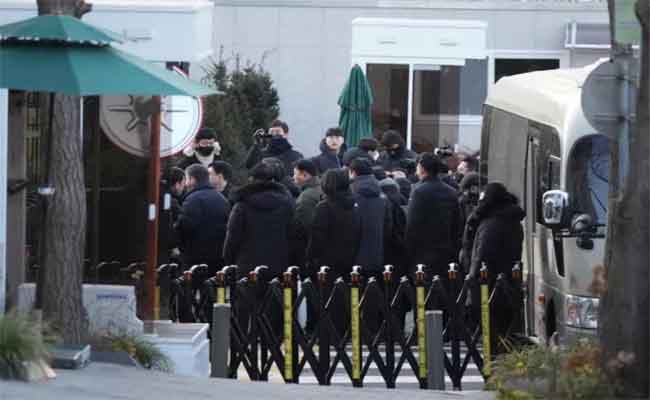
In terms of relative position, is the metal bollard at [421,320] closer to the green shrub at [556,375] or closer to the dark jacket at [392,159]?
the green shrub at [556,375]

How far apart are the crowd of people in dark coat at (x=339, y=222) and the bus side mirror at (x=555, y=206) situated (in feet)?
6.59

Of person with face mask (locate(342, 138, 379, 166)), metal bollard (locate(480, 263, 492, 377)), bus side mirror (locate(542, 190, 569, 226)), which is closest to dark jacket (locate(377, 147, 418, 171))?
person with face mask (locate(342, 138, 379, 166))

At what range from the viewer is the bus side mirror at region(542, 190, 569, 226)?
13695 millimetres

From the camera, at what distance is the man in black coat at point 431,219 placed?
675 inches

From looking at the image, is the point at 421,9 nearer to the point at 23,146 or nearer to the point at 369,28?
the point at 369,28

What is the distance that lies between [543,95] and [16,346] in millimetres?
7329

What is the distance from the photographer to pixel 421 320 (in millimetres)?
14742

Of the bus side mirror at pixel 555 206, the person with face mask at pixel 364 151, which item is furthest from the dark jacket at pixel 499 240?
the person with face mask at pixel 364 151

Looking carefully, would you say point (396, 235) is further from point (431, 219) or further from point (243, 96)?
point (243, 96)

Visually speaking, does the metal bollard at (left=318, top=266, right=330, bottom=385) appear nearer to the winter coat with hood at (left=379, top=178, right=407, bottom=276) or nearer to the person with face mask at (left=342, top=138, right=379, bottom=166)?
the winter coat with hood at (left=379, top=178, right=407, bottom=276)

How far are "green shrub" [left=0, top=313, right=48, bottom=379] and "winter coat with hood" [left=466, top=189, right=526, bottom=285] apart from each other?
5963mm

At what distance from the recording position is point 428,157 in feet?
56.1

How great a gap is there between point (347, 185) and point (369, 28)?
37.9 ft

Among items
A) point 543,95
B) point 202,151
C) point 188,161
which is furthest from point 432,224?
point 188,161
